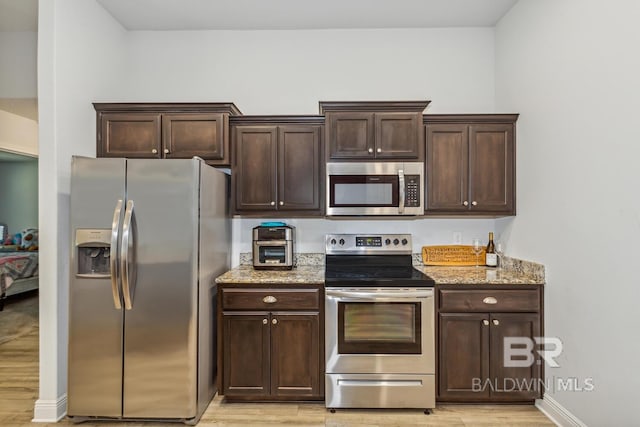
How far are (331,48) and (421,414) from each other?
3.22 meters

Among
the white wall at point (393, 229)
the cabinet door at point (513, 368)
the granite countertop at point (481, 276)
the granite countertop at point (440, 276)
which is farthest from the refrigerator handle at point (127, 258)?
the cabinet door at point (513, 368)

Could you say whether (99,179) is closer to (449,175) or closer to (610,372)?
(449,175)

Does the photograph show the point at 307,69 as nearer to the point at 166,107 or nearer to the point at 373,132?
the point at 373,132

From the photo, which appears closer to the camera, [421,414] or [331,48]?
[421,414]

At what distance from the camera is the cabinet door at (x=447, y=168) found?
2.87m

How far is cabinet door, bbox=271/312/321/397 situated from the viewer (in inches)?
98.0

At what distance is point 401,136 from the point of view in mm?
A: 2805

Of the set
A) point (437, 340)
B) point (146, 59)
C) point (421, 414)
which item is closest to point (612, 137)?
point (437, 340)

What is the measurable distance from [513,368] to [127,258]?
2.79 metres

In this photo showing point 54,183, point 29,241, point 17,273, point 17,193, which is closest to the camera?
point 54,183

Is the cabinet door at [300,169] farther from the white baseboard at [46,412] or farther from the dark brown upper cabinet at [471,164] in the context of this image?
the white baseboard at [46,412]

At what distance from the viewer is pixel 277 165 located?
9.45 ft

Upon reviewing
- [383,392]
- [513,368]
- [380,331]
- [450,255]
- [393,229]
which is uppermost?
[393,229]

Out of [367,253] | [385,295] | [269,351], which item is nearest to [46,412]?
[269,351]
